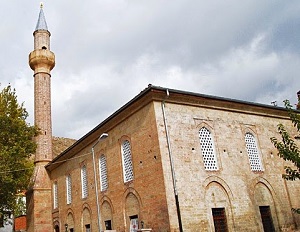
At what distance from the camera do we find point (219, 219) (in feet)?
43.1

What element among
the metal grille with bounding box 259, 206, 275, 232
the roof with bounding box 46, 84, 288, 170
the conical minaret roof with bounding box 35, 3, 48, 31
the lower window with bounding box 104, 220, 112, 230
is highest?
the conical minaret roof with bounding box 35, 3, 48, 31

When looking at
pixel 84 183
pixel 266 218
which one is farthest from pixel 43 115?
pixel 266 218

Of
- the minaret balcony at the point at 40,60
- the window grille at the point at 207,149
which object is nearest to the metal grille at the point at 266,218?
the window grille at the point at 207,149

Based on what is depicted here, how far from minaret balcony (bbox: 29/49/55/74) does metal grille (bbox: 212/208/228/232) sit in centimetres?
1730

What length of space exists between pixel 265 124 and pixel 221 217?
6087 millimetres

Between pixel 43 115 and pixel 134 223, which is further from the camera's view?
pixel 43 115

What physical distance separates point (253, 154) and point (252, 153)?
7cm

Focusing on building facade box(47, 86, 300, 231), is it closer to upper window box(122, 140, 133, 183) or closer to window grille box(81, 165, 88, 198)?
upper window box(122, 140, 133, 183)

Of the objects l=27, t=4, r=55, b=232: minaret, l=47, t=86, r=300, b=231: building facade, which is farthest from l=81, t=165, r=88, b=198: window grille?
l=27, t=4, r=55, b=232: minaret

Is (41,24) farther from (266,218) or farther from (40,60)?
(266,218)

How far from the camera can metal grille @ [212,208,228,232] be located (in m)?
13.0

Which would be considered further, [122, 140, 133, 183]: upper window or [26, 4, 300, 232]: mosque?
[122, 140, 133, 183]: upper window

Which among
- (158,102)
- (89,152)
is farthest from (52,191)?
(158,102)

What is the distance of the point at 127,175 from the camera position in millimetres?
15086
